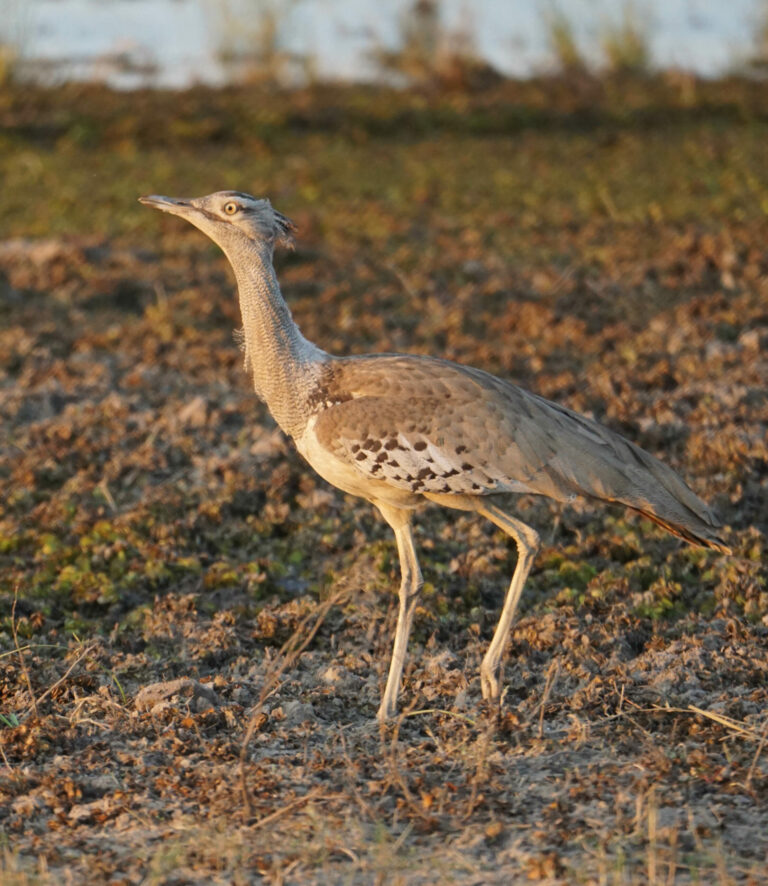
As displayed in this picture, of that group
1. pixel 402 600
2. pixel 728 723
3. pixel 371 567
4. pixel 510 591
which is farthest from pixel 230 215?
pixel 728 723

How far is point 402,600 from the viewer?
15.9ft

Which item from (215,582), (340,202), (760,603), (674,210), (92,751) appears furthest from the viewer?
(340,202)

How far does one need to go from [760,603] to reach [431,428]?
1.58 m

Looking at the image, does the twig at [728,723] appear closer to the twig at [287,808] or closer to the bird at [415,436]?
the bird at [415,436]

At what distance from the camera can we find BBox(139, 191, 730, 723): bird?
15.0ft

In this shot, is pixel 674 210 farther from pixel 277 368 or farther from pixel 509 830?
pixel 509 830

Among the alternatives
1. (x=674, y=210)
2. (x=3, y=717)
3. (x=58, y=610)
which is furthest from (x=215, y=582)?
(x=674, y=210)

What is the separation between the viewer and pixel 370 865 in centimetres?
375

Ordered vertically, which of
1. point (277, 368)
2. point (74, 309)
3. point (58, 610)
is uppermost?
point (277, 368)

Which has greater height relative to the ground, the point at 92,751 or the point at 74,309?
the point at 74,309

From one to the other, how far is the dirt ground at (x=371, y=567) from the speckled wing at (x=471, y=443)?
0.63m

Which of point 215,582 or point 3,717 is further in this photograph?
point 215,582

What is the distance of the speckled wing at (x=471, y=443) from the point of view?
4.55 meters

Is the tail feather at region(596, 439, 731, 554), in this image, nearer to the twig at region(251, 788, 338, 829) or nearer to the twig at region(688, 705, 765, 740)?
the twig at region(688, 705, 765, 740)
